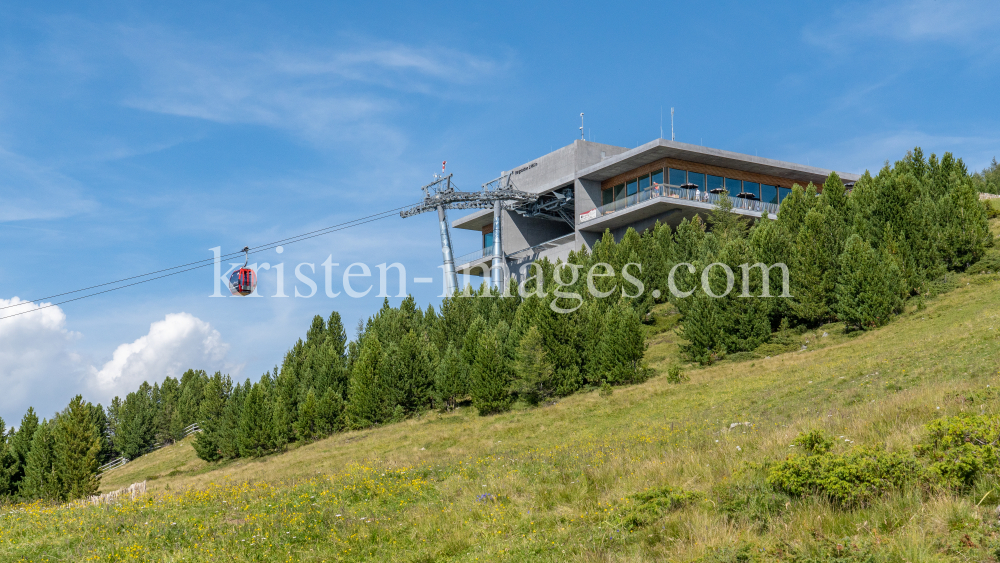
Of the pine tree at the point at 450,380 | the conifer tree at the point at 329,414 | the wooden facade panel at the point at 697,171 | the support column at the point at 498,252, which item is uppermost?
the wooden facade panel at the point at 697,171

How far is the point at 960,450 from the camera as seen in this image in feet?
26.3

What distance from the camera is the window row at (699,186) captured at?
59344 millimetres

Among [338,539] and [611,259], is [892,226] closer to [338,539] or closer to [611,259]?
[611,259]

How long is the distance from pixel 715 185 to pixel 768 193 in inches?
249

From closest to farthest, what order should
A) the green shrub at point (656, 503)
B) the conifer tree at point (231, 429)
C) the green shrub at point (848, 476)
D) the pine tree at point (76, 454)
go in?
1. the green shrub at point (848, 476)
2. the green shrub at point (656, 503)
3. the pine tree at point (76, 454)
4. the conifer tree at point (231, 429)

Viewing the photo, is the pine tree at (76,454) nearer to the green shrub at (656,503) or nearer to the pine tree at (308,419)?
the pine tree at (308,419)

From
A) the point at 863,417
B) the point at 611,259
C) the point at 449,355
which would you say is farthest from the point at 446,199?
the point at 863,417

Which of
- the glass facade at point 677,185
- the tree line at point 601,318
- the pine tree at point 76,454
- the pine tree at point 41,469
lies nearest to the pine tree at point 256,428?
the tree line at point 601,318

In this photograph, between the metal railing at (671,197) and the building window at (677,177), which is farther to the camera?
the building window at (677,177)

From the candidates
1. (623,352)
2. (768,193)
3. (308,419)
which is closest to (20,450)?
(308,419)

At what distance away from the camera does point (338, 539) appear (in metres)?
9.93

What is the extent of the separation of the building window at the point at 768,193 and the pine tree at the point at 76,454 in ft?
187

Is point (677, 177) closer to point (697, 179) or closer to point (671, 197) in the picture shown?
point (697, 179)

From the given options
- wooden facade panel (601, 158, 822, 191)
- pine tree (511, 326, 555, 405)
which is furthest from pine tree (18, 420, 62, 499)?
wooden facade panel (601, 158, 822, 191)
